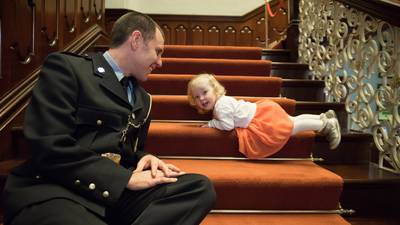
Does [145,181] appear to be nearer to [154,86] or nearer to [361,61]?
[154,86]

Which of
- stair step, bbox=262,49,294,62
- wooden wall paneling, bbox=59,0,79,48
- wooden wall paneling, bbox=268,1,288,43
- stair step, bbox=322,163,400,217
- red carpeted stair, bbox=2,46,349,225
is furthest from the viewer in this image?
wooden wall paneling, bbox=268,1,288,43

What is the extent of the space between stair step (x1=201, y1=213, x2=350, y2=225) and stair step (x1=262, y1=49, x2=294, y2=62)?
8.14 ft

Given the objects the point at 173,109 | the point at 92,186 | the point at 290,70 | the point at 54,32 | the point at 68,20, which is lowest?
the point at 92,186

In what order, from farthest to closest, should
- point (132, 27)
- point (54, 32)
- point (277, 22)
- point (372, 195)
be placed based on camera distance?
point (277, 22) < point (54, 32) < point (372, 195) < point (132, 27)

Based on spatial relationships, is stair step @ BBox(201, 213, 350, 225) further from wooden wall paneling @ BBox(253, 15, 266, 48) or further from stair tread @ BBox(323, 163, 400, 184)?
wooden wall paneling @ BBox(253, 15, 266, 48)

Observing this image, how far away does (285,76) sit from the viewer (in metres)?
3.84

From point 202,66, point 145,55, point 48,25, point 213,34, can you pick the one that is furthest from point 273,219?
point 213,34

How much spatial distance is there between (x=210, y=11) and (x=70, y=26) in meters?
3.16

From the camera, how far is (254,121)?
2484 mm

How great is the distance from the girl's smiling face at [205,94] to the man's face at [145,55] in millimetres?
1017

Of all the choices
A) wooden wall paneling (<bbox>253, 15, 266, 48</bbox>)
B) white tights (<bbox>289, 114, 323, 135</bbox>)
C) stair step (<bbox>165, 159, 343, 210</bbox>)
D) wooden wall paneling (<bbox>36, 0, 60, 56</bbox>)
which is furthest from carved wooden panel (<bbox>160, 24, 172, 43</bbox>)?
stair step (<bbox>165, 159, 343, 210</bbox>)

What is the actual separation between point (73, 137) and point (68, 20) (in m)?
2.37

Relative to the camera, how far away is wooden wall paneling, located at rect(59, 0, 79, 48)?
3.28 meters

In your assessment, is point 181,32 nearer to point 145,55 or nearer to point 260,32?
point 260,32
